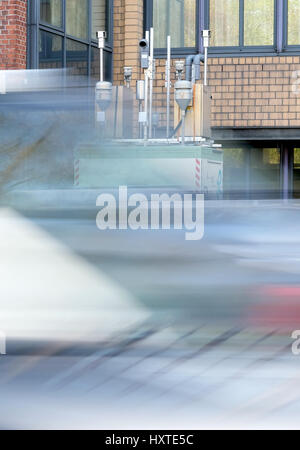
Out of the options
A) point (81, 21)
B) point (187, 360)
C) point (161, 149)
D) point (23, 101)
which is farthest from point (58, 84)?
point (81, 21)

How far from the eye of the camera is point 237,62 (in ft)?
53.7

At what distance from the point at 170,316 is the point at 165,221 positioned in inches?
23.4

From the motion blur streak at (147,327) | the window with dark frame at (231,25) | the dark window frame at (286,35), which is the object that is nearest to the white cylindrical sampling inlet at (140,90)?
the window with dark frame at (231,25)

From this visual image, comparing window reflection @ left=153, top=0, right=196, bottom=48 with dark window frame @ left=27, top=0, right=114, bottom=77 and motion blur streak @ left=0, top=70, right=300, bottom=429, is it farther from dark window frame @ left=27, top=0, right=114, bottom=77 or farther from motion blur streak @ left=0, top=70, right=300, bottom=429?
motion blur streak @ left=0, top=70, right=300, bottom=429

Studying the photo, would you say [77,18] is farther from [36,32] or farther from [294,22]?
[294,22]

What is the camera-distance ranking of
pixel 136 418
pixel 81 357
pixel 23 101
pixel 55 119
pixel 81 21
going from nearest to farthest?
pixel 136 418
pixel 81 357
pixel 23 101
pixel 55 119
pixel 81 21

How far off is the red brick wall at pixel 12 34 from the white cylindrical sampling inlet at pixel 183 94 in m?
2.95

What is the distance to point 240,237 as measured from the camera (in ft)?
7.59

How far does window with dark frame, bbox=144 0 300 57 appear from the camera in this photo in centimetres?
1641

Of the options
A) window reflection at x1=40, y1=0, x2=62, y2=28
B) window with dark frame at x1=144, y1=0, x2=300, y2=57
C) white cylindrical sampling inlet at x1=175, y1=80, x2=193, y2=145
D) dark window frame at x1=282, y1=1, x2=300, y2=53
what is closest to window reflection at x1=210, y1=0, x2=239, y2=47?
window with dark frame at x1=144, y1=0, x2=300, y2=57

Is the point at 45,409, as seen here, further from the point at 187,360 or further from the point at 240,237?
the point at 240,237

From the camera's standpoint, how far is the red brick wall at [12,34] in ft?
43.3

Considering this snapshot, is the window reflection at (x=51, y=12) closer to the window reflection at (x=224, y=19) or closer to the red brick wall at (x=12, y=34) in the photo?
the red brick wall at (x=12, y=34)

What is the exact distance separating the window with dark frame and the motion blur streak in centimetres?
1460
